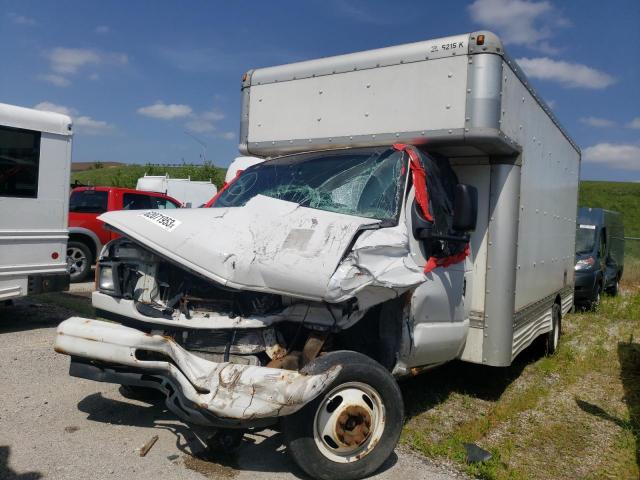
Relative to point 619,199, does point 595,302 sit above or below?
below

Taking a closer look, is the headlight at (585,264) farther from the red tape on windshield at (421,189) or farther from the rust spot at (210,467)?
the rust spot at (210,467)

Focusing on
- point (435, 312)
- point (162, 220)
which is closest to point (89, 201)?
point (162, 220)

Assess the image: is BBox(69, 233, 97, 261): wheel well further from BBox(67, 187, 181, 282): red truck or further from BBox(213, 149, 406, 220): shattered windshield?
BBox(213, 149, 406, 220): shattered windshield

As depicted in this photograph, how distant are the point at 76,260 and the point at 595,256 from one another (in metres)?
11.1

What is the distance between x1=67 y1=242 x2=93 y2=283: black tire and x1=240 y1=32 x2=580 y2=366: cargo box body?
7164mm

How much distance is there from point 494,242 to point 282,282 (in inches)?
93.2

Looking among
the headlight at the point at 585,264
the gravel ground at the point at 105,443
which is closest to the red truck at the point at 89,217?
the gravel ground at the point at 105,443

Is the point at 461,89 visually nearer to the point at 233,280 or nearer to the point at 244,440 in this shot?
the point at 233,280

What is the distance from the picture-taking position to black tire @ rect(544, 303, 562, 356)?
7.41m

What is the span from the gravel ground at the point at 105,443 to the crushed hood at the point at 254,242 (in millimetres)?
1299

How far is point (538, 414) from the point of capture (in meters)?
5.18

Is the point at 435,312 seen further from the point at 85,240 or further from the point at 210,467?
the point at 85,240

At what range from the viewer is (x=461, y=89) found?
14.8 ft

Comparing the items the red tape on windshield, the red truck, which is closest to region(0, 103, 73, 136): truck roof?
the red truck
